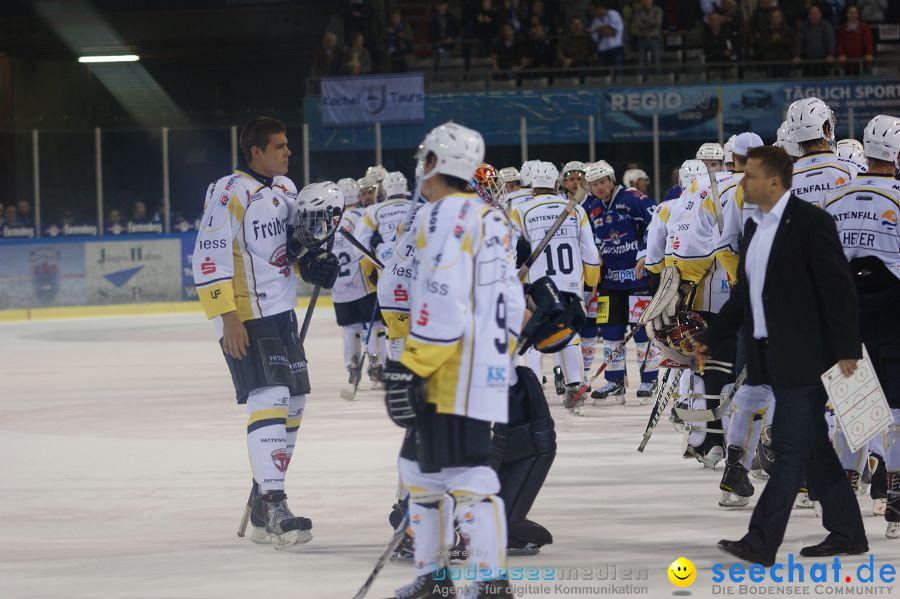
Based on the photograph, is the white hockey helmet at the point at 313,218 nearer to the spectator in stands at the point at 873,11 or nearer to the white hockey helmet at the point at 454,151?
the white hockey helmet at the point at 454,151

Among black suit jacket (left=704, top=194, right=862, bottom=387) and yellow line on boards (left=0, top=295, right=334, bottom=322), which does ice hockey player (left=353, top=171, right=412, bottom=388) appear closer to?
black suit jacket (left=704, top=194, right=862, bottom=387)

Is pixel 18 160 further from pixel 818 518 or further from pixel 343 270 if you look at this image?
pixel 818 518

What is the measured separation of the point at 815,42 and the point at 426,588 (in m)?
15.0

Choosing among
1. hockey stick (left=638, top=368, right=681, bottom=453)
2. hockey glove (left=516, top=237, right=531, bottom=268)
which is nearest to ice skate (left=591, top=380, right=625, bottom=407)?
hockey stick (left=638, top=368, right=681, bottom=453)

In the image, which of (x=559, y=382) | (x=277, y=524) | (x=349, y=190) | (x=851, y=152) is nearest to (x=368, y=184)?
(x=349, y=190)

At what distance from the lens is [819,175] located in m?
5.33

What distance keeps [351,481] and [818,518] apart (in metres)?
2.09

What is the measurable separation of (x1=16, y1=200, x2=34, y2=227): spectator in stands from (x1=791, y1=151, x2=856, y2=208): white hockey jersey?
41.1ft

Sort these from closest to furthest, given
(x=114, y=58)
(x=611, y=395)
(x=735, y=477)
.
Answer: (x=735, y=477), (x=611, y=395), (x=114, y=58)

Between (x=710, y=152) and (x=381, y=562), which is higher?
(x=710, y=152)

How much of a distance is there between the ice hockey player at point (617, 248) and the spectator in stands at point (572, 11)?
9382mm

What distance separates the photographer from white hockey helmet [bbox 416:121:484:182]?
367 cm

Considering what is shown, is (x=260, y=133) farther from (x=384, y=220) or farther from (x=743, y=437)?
(x=384, y=220)

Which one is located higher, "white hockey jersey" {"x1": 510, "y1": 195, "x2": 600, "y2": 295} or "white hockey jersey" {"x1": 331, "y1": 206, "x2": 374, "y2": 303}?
"white hockey jersey" {"x1": 510, "y1": 195, "x2": 600, "y2": 295}
